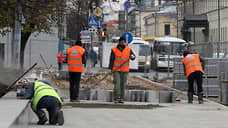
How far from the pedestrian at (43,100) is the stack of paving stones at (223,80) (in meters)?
7.02

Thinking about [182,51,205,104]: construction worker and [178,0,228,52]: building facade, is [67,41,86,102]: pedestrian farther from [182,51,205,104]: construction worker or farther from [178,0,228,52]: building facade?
[178,0,228,52]: building facade

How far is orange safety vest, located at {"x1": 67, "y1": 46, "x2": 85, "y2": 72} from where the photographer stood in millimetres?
13672

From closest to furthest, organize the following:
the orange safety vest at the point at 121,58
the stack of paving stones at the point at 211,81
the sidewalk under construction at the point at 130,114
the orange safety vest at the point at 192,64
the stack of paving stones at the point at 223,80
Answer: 1. the sidewalk under construction at the point at 130,114
2. the orange safety vest at the point at 121,58
3. the orange safety vest at the point at 192,64
4. the stack of paving stones at the point at 223,80
5. the stack of paving stones at the point at 211,81

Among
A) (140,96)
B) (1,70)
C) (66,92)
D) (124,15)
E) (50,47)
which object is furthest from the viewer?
(50,47)

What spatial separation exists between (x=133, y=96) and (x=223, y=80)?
2.62 meters

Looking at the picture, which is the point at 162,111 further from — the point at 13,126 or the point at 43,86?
the point at 13,126

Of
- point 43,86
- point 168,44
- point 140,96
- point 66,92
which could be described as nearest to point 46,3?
point 43,86

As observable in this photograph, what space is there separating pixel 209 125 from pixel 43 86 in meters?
3.15

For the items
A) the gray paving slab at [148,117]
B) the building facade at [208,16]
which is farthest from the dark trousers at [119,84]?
the building facade at [208,16]

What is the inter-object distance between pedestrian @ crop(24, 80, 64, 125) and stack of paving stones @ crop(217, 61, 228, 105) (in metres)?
7.02

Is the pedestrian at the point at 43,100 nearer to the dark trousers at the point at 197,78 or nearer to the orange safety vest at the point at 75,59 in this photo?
the orange safety vest at the point at 75,59

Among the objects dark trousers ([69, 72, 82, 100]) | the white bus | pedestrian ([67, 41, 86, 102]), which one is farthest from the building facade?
dark trousers ([69, 72, 82, 100])

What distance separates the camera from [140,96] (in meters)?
14.7

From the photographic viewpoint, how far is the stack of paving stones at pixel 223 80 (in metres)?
14.5
